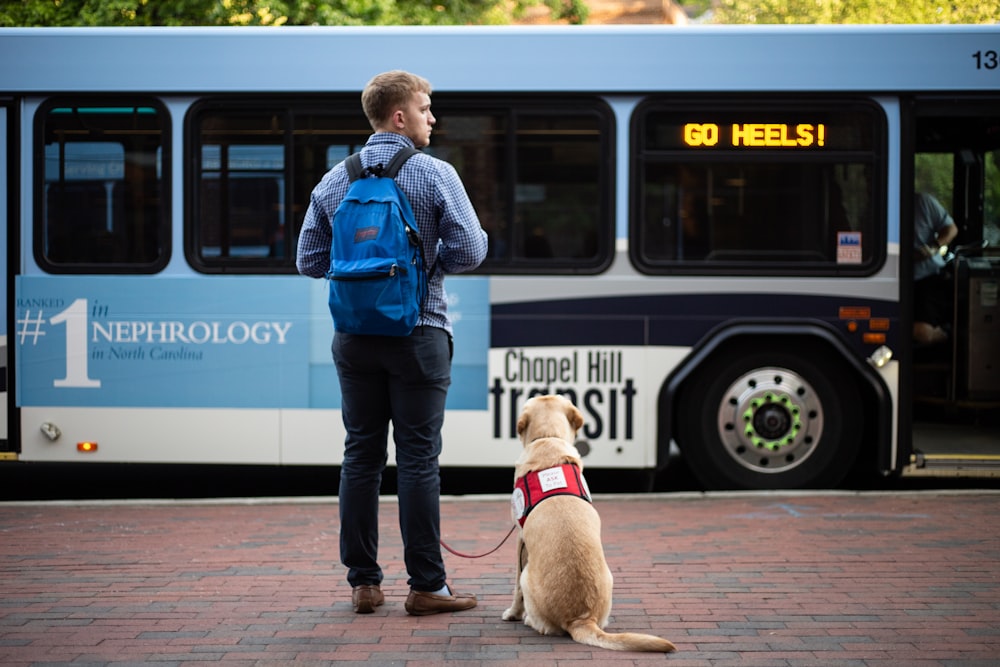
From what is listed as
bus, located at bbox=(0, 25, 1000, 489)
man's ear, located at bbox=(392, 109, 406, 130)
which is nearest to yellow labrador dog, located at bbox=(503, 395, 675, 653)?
man's ear, located at bbox=(392, 109, 406, 130)

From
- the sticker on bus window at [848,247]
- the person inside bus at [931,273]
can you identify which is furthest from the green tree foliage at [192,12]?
the sticker on bus window at [848,247]

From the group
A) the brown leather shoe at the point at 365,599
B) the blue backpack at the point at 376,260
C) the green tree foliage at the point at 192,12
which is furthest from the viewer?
the green tree foliage at the point at 192,12

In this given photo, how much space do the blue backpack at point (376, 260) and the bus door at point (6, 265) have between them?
4.03m

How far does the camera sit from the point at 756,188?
7.56 metres

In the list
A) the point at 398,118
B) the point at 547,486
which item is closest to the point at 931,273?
the point at 547,486

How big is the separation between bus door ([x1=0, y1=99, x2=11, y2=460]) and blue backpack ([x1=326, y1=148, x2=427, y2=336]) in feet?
13.2

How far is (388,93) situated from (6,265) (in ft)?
13.6

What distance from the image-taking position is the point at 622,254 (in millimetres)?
7590

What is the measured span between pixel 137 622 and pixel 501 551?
1.96m

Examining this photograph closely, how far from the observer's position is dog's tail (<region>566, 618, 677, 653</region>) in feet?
13.4

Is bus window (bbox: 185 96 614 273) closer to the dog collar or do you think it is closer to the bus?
the bus

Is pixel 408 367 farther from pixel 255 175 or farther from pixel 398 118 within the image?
pixel 255 175

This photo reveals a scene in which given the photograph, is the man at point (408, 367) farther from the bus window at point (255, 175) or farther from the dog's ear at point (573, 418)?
the bus window at point (255, 175)

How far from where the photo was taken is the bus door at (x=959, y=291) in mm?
8719
